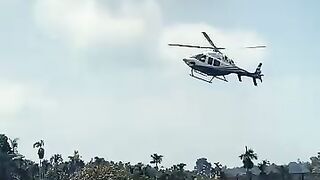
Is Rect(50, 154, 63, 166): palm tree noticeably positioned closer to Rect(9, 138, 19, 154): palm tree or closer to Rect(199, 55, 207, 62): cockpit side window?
Rect(9, 138, 19, 154): palm tree

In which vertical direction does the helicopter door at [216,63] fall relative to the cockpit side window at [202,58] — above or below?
below

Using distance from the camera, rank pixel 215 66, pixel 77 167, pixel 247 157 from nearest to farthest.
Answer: pixel 215 66 < pixel 247 157 < pixel 77 167

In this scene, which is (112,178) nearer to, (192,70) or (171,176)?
(192,70)

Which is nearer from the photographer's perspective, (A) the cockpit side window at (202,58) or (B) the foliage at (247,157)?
(A) the cockpit side window at (202,58)

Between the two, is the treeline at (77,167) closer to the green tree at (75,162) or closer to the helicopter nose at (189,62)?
the green tree at (75,162)

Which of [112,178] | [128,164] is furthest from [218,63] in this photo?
[128,164]

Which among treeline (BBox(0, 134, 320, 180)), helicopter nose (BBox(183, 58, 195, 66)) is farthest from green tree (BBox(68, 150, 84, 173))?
helicopter nose (BBox(183, 58, 195, 66))

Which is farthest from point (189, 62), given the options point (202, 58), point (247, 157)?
point (247, 157)

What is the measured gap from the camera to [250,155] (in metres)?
122

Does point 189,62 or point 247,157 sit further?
point 247,157

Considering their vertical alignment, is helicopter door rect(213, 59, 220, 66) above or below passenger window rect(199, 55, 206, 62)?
below

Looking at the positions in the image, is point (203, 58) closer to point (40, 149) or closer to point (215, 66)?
point (215, 66)

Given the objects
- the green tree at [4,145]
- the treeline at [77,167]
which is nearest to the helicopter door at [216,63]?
the treeline at [77,167]

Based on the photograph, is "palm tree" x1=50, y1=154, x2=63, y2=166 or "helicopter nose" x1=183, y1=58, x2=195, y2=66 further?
"palm tree" x1=50, y1=154, x2=63, y2=166
